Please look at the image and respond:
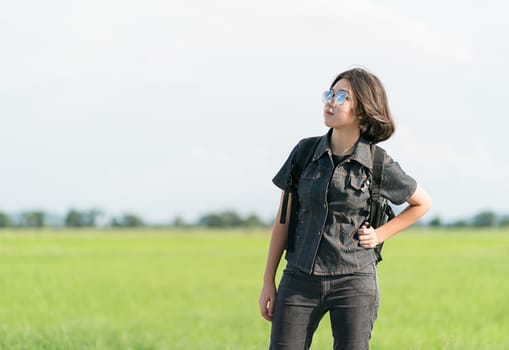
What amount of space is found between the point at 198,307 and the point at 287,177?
10411mm

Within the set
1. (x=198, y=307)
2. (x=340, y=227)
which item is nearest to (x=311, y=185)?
(x=340, y=227)

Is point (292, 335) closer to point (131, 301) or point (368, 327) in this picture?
point (368, 327)

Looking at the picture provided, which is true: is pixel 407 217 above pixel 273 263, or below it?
above

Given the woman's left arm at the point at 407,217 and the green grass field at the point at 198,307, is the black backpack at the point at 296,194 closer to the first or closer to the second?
the woman's left arm at the point at 407,217

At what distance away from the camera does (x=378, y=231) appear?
13.0 feet

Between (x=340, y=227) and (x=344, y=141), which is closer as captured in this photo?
(x=340, y=227)

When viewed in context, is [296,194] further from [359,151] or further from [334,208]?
[359,151]

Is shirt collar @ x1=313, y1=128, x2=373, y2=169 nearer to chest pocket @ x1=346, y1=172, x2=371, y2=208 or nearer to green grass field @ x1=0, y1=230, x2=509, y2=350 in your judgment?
chest pocket @ x1=346, y1=172, x2=371, y2=208

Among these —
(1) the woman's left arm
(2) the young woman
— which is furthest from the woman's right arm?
(1) the woman's left arm

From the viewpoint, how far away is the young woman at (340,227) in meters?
3.79

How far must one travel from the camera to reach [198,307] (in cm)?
1395

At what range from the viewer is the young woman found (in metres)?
3.79

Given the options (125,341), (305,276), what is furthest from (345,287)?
(125,341)

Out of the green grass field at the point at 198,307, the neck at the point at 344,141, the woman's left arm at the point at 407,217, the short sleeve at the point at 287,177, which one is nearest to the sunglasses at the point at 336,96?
the neck at the point at 344,141
